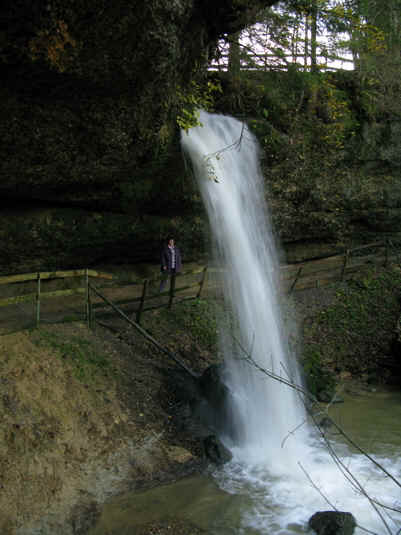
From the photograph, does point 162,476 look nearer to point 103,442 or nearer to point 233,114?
point 103,442

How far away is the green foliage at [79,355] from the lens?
707 centimetres

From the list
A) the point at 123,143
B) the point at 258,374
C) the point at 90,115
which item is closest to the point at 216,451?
the point at 258,374

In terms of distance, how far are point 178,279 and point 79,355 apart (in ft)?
16.3

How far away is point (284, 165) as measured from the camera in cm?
1323

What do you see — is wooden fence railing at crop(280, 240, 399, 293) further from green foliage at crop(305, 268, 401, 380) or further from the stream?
→ the stream

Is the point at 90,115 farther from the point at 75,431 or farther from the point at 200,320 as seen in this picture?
the point at 200,320

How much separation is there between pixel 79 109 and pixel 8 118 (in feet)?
3.49

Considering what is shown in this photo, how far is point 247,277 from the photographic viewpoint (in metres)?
11.0

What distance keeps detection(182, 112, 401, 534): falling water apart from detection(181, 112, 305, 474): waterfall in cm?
3

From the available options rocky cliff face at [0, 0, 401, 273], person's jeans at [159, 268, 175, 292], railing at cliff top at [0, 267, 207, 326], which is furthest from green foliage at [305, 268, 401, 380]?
person's jeans at [159, 268, 175, 292]

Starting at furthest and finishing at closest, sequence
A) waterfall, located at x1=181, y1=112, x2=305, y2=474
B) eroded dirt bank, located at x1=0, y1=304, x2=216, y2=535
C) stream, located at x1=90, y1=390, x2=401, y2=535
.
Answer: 1. waterfall, located at x1=181, y1=112, x2=305, y2=474
2. stream, located at x1=90, y1=390, x2=401, y2=535
3. eroded dirt bank, located at x1=0, y1=304, x2=216, y2=535

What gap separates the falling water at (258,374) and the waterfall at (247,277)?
0.03 meters

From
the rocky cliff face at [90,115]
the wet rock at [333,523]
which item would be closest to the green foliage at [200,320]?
the rocky cliff face at [90,115]

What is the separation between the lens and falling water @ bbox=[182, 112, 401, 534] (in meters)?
5.98
